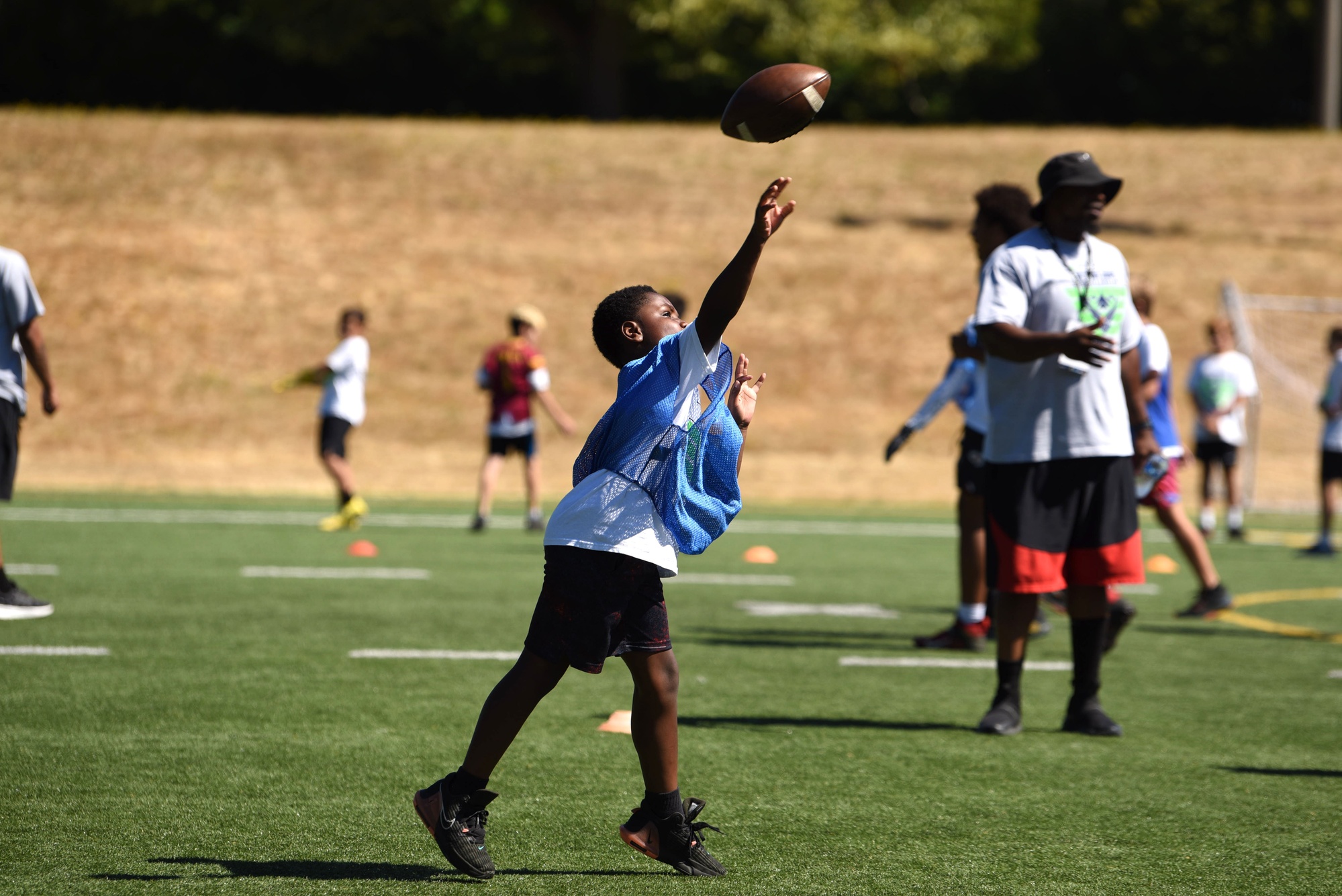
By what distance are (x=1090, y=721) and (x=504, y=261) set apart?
815 inches

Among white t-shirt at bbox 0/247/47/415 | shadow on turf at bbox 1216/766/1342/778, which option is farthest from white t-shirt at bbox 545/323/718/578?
white t-shirt at bbox 0/247/47/415

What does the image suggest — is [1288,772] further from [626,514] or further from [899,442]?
[899,442]

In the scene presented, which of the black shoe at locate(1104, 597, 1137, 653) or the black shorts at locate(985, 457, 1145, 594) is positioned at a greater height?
the black shorts at locate(985, 457, 1145, 594)

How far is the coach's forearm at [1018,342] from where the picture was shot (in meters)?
5.05

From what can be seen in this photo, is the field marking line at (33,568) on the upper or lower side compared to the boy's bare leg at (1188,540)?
lower

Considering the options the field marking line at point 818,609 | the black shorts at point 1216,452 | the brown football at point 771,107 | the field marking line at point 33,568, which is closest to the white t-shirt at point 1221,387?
the black shorts at point 1216,452

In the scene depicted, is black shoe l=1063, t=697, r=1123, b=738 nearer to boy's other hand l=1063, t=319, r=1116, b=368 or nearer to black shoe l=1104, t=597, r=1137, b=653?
black shoe l=1104, t=597, r=1137, b=653

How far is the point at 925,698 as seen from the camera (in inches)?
246

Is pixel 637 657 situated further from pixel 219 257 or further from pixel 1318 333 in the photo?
pixel 219 257

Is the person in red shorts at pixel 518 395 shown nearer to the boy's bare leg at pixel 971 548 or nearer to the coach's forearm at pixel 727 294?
the boy's bare leg at pixel 971 548

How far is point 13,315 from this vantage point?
726cm

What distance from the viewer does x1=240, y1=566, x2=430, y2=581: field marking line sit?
9781mm

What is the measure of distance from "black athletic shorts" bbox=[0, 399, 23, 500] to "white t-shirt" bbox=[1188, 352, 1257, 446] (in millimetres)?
10188

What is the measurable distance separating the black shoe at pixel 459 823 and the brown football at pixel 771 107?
74.5 inches
